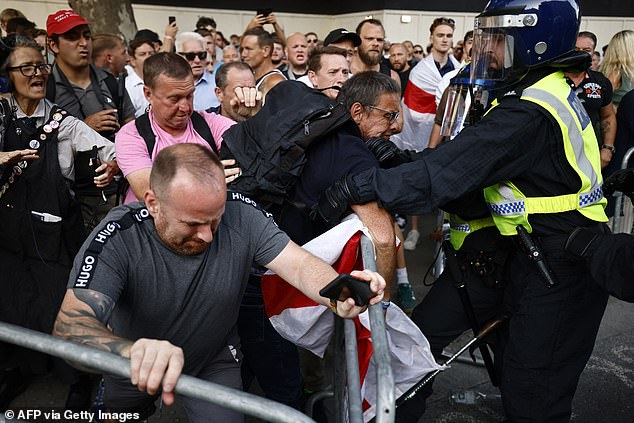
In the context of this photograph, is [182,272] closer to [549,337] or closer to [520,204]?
[520,204]

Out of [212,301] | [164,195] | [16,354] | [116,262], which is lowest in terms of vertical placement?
[16,354]

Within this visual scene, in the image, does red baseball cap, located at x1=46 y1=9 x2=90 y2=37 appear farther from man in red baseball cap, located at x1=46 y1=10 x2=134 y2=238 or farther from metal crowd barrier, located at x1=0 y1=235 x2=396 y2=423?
metal crowd barrier, located at x1=0 y1=235 x2=396 y2=423

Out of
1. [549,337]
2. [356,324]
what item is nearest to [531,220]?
[549,337]

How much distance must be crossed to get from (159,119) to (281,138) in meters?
0.95

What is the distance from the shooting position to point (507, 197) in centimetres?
255

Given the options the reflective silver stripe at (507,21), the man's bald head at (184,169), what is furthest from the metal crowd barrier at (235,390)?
the reflective silver stripe at (507,21)

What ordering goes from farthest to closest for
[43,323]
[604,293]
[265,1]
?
[265,1] → [43,323] → [604,293]

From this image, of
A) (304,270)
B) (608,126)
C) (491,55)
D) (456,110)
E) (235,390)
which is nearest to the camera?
(235,390)

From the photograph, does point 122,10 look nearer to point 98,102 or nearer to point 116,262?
point 98,102

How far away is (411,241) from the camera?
21.0 ft

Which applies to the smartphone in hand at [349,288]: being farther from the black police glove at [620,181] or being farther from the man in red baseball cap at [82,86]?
the man in red baseball cap at [82,86]

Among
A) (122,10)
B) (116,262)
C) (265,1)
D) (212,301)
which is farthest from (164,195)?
(265,1)

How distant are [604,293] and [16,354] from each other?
3223 millimetres

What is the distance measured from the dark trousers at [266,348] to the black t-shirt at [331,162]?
61 centimetres
